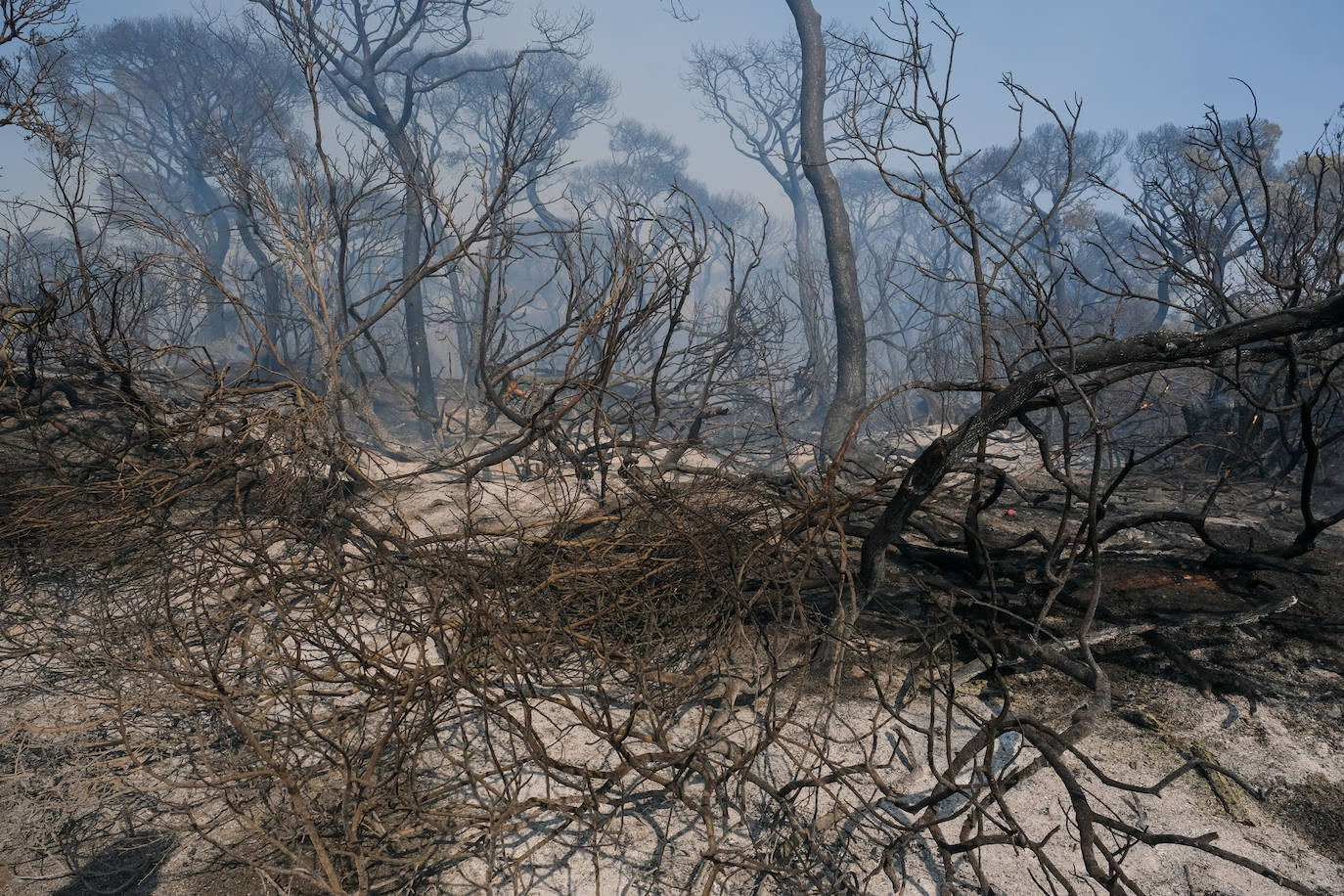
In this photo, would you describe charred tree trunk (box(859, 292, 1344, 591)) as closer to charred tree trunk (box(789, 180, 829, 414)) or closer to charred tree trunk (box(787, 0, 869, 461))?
charred tree trunk (box(789, 180, 829, 414))

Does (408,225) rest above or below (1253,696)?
above

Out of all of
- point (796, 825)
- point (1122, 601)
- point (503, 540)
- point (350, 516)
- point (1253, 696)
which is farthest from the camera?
point (503, 540)

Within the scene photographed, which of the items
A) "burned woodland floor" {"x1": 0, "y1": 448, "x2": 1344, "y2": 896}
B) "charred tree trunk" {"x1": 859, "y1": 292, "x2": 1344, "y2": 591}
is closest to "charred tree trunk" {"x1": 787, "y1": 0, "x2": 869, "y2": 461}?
"burned woodland floor" {"x1": 0, "y1": 448, "x2": 1344, "y2": 896}

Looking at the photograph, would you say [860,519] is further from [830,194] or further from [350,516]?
[830,194]

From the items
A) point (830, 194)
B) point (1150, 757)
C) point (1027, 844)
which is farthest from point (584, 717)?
point (830, 194)

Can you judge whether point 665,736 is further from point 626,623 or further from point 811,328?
point 811,328

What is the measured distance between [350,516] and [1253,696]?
4.11 m

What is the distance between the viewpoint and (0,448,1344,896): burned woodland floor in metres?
2.19

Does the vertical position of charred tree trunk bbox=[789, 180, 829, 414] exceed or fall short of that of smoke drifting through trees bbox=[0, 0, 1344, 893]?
it exceeds it

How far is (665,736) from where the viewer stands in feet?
8.06

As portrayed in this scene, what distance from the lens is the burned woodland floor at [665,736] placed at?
2186 millimetres

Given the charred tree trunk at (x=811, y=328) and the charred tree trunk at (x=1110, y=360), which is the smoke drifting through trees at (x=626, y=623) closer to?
the charred tree trunk at (x=1110, y=360)

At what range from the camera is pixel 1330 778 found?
265 centimetres

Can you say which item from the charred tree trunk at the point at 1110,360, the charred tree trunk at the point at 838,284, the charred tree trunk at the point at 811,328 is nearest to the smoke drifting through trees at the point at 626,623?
the charred tree trunk at the point at 1110,360
